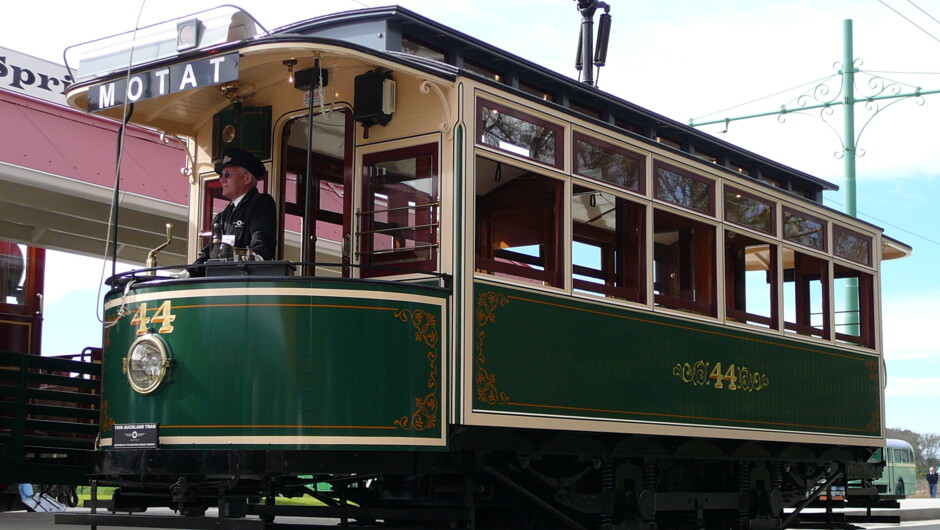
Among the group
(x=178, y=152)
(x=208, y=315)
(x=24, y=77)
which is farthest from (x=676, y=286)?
(x=24, y=77)

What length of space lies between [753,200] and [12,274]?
8.13 m

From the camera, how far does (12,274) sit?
13.3 metres

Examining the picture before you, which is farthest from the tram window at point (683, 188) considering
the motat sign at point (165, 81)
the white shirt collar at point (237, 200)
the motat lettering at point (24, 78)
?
the motat lettering at point (24, 78)

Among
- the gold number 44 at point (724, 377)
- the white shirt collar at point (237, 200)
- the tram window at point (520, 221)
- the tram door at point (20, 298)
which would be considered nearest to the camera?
the white shirt collar at point (237, 200)

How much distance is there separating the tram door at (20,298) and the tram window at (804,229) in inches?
321

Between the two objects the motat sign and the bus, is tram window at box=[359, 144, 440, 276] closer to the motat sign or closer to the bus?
the motat sign

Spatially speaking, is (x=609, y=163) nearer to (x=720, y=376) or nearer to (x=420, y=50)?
(x=420, y=50)

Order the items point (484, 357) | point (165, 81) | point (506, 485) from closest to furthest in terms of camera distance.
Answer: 1. point (484, 357)
2. point (165, 81)
3. point (506, 485)

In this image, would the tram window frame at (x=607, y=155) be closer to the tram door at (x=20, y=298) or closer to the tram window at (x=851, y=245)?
the tram window at (x=851, y=245)

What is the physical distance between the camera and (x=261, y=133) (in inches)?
338

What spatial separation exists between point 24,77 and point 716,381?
23.6 ft

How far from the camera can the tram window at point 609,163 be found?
854 cm

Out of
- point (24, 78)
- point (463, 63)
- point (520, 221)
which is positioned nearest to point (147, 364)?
point (520, 221)

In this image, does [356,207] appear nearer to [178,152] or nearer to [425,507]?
[425,507]
